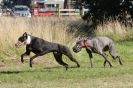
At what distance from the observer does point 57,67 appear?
48.5 ft

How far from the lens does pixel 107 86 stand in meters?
10.5

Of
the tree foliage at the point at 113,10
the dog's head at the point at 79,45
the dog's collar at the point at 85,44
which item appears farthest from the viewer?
the tree foliage at the point at 113,10

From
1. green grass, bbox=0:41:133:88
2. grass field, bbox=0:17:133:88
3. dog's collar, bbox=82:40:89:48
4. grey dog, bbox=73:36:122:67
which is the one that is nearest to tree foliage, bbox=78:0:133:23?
grass field, bbox=0:17:133:88

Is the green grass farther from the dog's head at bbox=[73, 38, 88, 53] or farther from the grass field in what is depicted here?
the dog's head at bbox=[73, 38, 88, 53]

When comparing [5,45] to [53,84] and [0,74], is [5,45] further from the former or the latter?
[53,84]

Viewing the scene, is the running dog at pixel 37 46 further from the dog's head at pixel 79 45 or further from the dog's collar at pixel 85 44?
the dog's collar at pixel 85 44

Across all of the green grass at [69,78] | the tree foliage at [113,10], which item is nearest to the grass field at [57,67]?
the green grass at [69,78]

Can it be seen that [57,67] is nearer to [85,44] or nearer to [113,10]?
[85,44]

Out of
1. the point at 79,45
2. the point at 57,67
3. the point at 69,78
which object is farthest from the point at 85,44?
the point at 69,78

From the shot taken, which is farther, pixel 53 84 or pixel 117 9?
pixel 117 9

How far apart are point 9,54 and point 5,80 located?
5135mm

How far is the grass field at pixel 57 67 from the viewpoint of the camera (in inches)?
440

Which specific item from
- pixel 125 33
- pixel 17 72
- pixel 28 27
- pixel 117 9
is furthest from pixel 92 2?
pixel 17 72

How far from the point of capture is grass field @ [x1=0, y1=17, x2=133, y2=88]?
11164 millimetres
